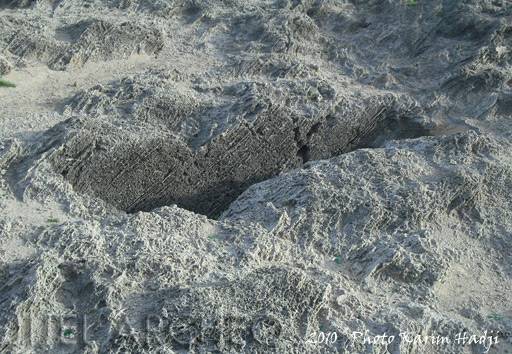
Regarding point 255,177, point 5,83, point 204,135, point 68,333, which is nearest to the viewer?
point 68,333

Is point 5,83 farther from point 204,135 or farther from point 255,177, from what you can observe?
point 255,177

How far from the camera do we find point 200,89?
1297 centimetres

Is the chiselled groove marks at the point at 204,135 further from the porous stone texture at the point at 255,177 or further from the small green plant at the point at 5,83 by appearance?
the small green plant at the point at 5,83

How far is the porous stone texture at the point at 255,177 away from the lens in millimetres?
7867

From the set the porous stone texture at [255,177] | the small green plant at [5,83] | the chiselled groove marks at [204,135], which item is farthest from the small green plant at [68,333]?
the small green plant at [5,83]

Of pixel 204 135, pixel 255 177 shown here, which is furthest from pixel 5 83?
pixel 255 177

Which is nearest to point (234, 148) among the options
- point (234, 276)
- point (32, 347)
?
point (234, 276)

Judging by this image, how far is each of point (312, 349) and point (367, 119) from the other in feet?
22.2

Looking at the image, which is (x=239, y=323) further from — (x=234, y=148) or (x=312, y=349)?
(x=234, y=148)

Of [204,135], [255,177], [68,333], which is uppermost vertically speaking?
[68,333]

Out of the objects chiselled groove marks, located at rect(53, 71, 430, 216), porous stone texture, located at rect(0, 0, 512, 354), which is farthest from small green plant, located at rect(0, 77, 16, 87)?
chiselled groove marks, located at rect(53, 71, 430, 216)

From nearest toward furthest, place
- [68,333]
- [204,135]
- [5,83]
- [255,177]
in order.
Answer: [68,333] → [204,135] → [255,177] → [5,83]

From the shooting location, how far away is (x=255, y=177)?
12.3 meters

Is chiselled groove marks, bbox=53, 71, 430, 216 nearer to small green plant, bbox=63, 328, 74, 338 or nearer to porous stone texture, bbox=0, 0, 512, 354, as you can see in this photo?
porous stone texture, bbox=0, 0, 512, 354
